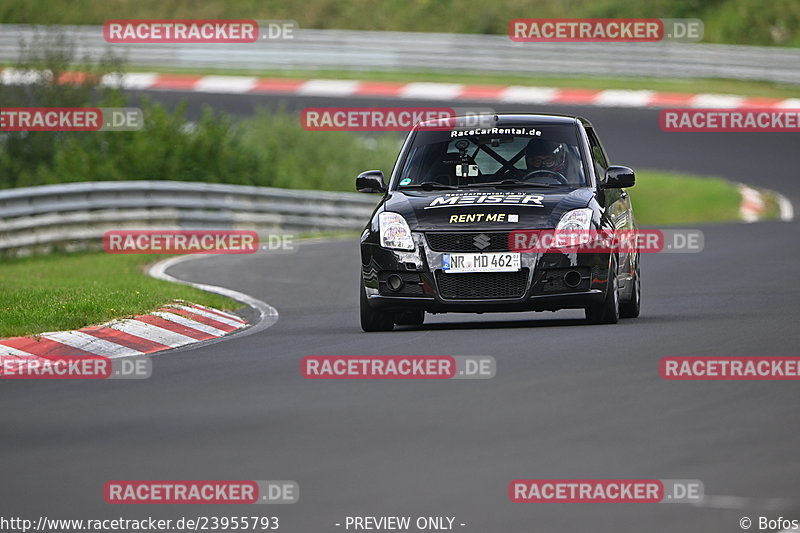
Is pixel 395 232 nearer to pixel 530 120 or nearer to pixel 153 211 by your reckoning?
pixel 530 120

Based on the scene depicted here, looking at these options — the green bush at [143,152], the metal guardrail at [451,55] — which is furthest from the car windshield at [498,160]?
the metal guardrail at [451,55]

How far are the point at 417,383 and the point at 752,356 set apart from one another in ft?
6.73

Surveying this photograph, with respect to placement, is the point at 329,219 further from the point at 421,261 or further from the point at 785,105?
the point at 421,261

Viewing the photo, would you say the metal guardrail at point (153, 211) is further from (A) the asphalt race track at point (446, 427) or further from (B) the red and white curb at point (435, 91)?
(A) the asphalt race track at point (446, 427)

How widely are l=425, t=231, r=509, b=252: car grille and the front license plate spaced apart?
0.04m

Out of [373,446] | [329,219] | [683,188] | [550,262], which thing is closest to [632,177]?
[550,262]

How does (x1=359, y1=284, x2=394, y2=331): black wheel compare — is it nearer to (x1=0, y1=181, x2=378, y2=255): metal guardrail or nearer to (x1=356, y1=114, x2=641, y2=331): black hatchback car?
(x1=356, y1=114, x2=641, y2=331): black hatchback car

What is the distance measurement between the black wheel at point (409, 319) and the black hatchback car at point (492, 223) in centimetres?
1

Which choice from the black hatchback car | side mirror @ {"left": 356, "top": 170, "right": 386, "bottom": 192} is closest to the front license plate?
the black hatchback car

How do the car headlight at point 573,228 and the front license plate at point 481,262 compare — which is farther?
the car headlight at point 573,228

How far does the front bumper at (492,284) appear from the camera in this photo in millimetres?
11789

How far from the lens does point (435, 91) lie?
37.8 m

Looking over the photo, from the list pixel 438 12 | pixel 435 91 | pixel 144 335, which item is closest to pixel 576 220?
pixel 144 335

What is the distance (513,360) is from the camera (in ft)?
33.5
